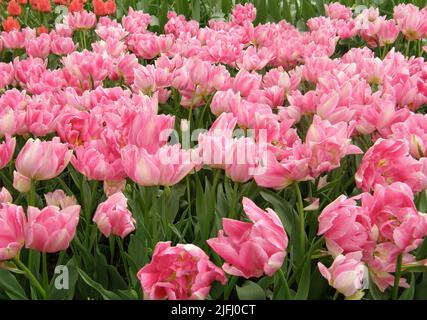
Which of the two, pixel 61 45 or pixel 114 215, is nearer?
pixel 114 215

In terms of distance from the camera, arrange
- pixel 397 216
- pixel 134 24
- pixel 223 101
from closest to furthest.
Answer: pixel 397 216
pixel 223 101
pixel 134 24

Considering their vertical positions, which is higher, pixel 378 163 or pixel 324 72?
pixel 324 72

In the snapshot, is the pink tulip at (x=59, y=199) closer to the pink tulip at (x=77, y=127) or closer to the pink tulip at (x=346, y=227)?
the pink tulip at (x=77, y=127)

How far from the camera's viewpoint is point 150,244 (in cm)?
147

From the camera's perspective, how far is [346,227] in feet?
3.80

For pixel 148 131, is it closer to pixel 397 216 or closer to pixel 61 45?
pixel 397 216

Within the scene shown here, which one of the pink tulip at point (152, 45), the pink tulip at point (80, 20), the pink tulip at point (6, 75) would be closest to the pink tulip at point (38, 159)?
the pink tulip at point (6, 75)

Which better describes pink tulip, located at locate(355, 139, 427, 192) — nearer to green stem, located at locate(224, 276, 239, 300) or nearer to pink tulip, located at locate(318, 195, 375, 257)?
pink tulip, located at locate(318, 195, 375, 257)

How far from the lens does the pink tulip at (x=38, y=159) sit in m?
1.38

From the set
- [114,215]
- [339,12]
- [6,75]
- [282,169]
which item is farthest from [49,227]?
[339,12]

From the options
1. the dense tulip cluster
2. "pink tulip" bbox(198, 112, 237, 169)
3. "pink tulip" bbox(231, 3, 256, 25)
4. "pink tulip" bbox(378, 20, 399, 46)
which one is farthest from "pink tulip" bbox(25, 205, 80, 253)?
"pink tulip" bbox(231, 3, 256, 25)
